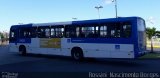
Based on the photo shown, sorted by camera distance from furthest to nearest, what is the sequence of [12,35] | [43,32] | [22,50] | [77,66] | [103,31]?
[12,35]
[22,50]
[43,32]
[103,31]
[77,66]

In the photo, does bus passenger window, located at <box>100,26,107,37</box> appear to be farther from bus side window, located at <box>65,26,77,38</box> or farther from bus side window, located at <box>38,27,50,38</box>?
bus side window, located at <box>38,27,50,38</box>

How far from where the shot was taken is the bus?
59.4ft

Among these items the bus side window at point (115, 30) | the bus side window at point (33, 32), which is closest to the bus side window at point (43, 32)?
the bus side window at point (33, 32)

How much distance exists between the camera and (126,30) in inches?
714

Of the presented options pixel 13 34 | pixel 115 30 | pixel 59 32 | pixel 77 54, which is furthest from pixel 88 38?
pixel 13 34

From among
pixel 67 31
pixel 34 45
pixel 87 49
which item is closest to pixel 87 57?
pixel 87 49

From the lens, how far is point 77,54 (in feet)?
69.3

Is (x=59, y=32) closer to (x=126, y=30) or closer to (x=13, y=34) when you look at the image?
(x=126, y=30)

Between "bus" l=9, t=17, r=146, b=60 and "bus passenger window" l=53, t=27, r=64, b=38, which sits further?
"bus passenger window" l=53, t=27, r=64, b=38

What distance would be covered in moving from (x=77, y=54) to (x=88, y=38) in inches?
60.7

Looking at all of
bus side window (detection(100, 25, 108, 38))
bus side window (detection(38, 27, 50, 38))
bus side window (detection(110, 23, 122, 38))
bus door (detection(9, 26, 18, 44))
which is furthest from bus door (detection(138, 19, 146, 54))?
bus door (detection(9, 26, 18, 44))

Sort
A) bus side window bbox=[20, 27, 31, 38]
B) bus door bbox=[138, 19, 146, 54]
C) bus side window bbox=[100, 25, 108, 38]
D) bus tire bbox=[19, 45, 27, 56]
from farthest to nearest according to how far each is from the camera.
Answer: bus tire bbox=[19, 45, 27, 56] < bus side window bbox=[20, 27, 31, 38] < bus side window bbox=[100, 25, 108, 38] < bus door bbox=[138, 19, 146, 54]

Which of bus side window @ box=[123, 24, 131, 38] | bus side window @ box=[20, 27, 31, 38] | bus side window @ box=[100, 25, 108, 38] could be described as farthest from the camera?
bus side window @ box=[20, 27, 31, 38]

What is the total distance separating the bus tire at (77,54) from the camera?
20.9 m
